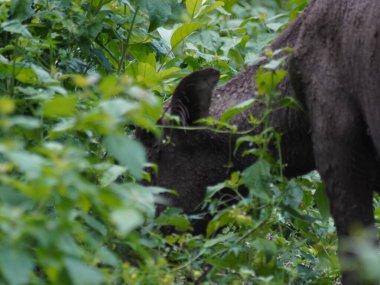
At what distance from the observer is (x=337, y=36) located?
14.0ft

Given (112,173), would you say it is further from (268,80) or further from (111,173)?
(268,80)

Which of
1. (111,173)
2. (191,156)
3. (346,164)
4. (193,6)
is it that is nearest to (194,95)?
(191,156)

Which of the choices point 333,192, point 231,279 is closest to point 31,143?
point 231,279

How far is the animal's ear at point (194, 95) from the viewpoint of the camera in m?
4.63

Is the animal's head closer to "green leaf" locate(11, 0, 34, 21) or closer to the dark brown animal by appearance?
the dark brown animal

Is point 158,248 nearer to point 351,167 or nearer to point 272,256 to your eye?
point 272,256

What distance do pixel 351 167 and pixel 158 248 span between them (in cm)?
101

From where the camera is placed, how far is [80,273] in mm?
2488

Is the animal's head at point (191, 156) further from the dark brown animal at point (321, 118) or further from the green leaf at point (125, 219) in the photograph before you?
the green leaf at point (125, 219)

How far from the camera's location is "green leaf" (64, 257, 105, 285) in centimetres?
248

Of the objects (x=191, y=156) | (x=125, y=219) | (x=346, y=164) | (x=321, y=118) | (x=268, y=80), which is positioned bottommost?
(x=191, y=156)

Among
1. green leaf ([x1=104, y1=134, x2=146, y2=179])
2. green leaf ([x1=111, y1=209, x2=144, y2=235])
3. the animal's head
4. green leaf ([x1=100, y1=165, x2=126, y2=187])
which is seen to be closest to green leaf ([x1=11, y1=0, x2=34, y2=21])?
the animal's head

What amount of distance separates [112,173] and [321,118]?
1094mm

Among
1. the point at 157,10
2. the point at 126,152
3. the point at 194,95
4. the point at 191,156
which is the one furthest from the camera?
the point at 157,10
